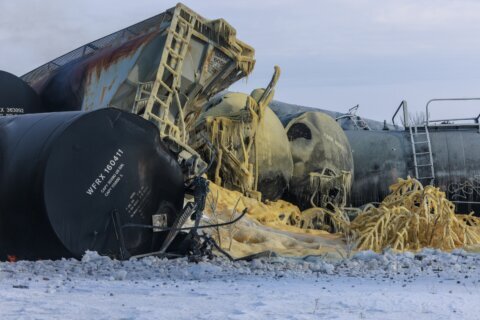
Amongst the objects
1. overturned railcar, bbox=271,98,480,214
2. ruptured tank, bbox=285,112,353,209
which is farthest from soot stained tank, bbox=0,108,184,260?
overturned railcar, bbox=271,98,480,214

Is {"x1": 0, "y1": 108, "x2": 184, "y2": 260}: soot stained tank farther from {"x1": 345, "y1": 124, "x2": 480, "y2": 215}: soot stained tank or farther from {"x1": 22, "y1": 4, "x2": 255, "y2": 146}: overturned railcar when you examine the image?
{"x1": 345, "y1": 124, "x2": 480, "y2": 215}: soot stained tank

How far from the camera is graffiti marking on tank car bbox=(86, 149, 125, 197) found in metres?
5.89

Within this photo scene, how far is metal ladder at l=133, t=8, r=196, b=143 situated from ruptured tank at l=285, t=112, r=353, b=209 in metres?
4.58

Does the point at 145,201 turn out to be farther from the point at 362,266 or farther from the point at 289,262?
the point at 362,266

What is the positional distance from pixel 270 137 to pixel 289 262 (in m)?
6.30

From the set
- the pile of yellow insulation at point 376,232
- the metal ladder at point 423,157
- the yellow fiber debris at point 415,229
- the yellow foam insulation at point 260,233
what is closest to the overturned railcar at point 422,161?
the metal ladder at point 423,157

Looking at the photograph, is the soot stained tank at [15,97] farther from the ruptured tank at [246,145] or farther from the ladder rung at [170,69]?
the ruptured tank at [246,145]

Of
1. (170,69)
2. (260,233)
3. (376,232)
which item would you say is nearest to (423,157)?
(376,232)

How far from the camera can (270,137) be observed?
40.3 feet

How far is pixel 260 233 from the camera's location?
8.58 m

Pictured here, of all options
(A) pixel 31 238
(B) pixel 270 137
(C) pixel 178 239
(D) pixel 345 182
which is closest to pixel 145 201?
(C) pixel 178 239

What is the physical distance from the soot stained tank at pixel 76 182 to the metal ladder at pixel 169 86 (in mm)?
1878

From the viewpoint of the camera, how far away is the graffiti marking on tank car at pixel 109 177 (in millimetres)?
5894

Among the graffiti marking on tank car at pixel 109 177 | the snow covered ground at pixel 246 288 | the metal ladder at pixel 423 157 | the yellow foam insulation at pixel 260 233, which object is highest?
the metal ladder at pixel 423 157
